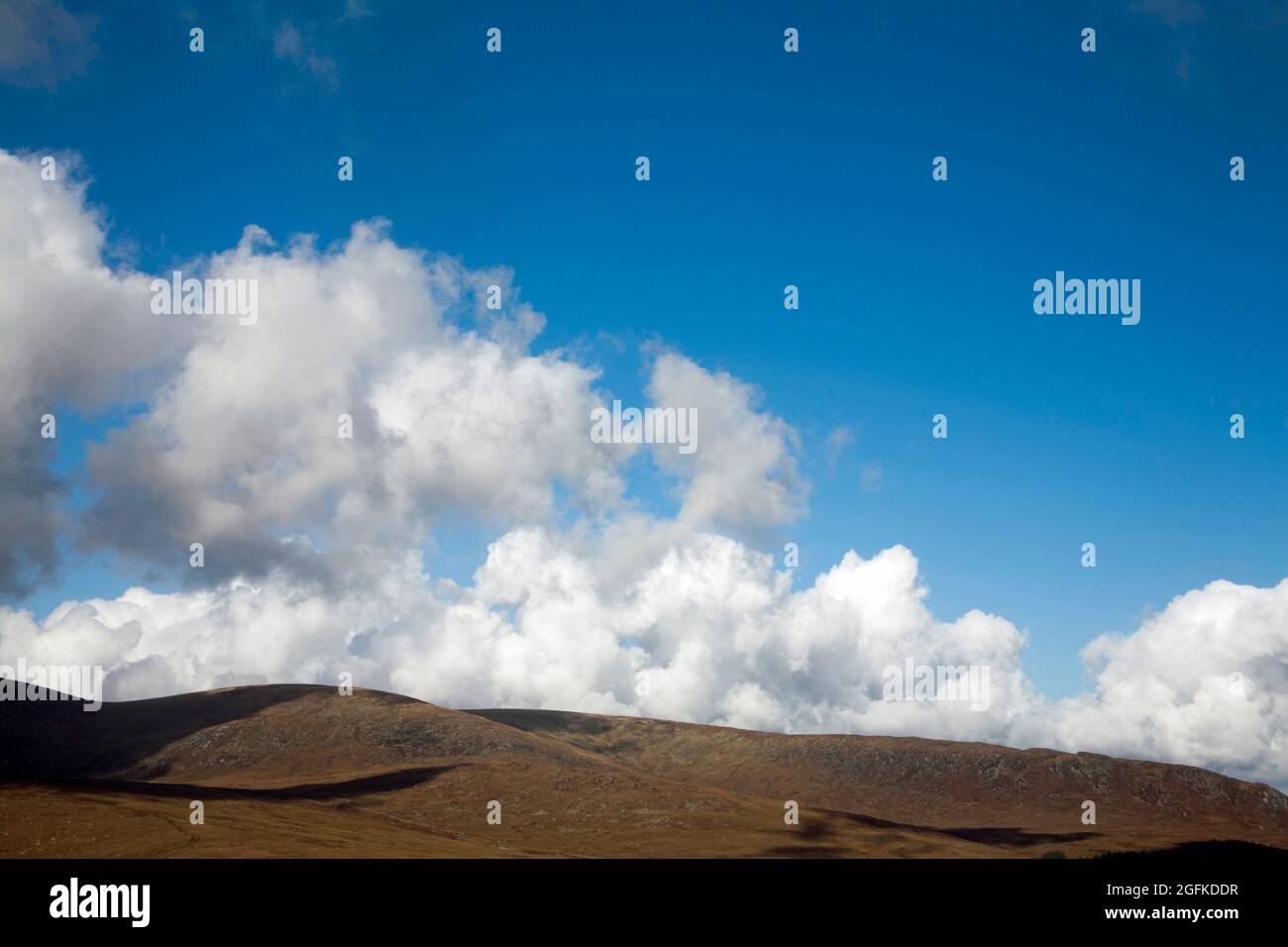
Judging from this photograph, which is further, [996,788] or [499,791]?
[996,788]

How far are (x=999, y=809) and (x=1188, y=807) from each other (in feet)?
112

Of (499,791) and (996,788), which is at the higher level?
(499,791)

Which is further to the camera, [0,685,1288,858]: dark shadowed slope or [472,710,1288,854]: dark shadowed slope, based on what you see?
[472,710,1288,854]: dark shadowed slope

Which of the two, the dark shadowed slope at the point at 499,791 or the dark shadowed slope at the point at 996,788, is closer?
the dark shadowed slope at the point at 499,791

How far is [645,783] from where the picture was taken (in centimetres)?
11225

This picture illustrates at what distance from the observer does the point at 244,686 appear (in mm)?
174750
